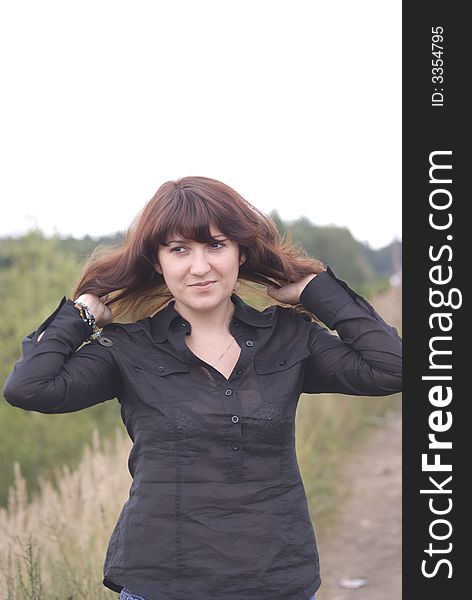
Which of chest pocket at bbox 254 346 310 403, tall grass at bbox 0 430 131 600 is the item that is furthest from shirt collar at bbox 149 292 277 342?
tall grass at bbox 0 430 131 600

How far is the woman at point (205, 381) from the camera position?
2.34 metres

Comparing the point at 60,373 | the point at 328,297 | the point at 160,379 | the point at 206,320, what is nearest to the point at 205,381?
the point at 160,379

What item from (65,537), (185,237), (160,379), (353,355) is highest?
(185,237)

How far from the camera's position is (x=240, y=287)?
2.98 m

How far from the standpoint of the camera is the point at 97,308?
2703 mm

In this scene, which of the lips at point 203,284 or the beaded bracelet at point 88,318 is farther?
the beaded bracelet at point 88,318

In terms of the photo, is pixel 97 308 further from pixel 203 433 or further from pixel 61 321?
pixel 203 433

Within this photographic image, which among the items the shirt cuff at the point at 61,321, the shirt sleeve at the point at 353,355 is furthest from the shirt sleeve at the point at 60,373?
the shirt sleeve at the point at 353,355

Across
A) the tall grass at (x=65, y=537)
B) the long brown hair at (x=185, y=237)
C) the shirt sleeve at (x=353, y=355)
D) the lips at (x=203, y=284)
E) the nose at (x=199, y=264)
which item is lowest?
the tall grass at (x=65, y=537)

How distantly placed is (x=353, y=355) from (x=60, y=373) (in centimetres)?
80

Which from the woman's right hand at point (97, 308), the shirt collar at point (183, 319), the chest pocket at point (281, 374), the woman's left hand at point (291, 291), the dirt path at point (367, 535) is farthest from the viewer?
the dirt path at point (367, 535)

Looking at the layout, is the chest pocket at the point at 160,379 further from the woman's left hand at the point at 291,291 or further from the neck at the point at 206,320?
the woman's left hand at the point at 291,291

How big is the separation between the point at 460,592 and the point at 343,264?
21.4 meters

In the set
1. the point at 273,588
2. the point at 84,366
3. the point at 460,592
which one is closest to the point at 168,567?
the point at 273,588
